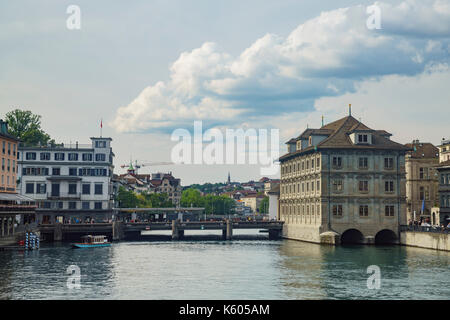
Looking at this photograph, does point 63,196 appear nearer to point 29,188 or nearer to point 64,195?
point 64,195

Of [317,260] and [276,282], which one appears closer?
[276,282]

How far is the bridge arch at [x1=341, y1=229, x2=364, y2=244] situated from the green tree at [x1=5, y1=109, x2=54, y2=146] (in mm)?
78171

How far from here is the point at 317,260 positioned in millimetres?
→ 69688

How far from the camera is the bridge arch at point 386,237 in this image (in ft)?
314

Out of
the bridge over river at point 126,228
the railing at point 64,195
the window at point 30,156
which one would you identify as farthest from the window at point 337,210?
the window at point 30,156

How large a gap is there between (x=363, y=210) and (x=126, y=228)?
1759 inches

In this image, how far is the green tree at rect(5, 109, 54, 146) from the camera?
141m

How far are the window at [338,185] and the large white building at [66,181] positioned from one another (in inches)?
2020

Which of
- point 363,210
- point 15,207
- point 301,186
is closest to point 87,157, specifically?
point 15,207

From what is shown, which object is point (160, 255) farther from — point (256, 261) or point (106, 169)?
point (106, 169)

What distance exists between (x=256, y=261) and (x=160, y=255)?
1476 cm

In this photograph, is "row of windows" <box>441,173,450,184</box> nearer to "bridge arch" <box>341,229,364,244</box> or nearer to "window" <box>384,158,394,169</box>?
"window" <box>384,158,394,169</box>

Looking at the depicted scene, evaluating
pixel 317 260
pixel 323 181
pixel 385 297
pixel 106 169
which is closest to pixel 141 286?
pixel 385 297
